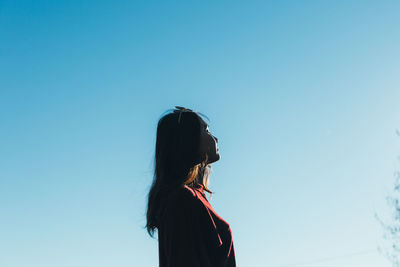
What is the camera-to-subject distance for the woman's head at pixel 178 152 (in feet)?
5.89

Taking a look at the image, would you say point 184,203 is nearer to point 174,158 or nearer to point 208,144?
point 174,158

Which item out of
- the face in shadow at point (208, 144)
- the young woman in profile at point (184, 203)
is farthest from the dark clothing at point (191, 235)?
the face in shadow at point (208, 144)

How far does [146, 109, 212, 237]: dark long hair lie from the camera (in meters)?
1.78

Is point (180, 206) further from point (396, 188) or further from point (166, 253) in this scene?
point (396, 188)

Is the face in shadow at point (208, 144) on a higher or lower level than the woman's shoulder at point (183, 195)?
higher

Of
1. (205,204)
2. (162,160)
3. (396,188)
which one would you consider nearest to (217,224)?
(205,204)

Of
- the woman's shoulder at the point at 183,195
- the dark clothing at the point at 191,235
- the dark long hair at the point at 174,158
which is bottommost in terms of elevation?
the dark clothing at the point at 191,235

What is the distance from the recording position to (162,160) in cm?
186

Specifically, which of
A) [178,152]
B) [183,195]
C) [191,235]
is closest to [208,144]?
[178,152]

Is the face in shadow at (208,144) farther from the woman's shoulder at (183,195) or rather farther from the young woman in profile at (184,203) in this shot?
the woman's shoulder at (183,195)

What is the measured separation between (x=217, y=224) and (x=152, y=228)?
29 cm

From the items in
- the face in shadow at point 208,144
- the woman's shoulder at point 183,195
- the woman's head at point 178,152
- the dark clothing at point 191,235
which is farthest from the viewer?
the face in shadow at point 208,144

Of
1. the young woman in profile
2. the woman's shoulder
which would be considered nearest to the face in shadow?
the young woman in profile

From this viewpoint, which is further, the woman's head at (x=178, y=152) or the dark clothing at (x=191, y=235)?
the woman's head at (x=178, y=152)
